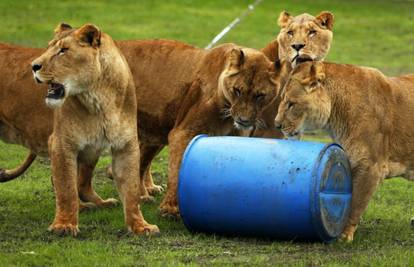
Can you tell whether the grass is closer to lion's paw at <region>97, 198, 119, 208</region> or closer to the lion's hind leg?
lion's paw at <region>97, 198, 119, 208</region>

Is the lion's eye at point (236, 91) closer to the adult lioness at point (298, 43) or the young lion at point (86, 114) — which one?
the adult lioness at point (298, 43)

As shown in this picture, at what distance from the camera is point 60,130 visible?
8.36 meters

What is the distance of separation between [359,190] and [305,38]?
1.82 metres

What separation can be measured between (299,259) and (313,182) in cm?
61

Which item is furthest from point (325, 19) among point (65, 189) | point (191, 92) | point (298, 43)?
point (65, 189)

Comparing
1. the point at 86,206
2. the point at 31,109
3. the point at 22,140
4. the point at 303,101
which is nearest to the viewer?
the point at 303,101

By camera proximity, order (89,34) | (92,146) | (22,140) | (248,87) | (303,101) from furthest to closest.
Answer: (22,140), (248,87), (303,101), (92,146), (89,34)

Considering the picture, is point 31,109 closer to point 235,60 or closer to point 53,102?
point 53,102

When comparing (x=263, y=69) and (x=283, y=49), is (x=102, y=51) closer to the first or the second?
(x=263, y=69)

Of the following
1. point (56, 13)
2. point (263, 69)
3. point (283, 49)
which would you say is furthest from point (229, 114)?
point (56, 13)

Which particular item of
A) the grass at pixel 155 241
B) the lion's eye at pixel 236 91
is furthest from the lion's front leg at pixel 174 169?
the lion's eye at pixel 236 91

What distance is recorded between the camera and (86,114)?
27.4ft

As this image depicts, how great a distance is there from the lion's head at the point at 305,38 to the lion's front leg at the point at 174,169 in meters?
1.16

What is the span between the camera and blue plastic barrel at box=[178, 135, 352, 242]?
8.02 meters
